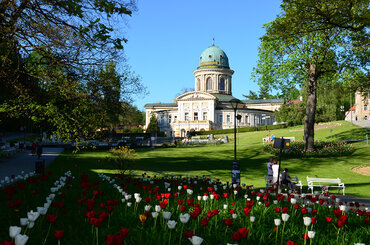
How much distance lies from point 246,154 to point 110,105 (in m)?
18.5

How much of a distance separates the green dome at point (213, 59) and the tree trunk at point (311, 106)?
240ft

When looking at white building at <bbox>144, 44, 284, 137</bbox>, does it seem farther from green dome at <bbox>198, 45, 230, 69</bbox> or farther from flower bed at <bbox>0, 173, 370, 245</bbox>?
flower bed at <bbox>0, 173, 370, 245</bbox>

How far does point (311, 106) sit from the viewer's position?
28266mm

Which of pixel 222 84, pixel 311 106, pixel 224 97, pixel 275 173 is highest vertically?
pixel 222 84

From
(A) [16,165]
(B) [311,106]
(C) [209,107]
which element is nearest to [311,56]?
(B) [311,106]

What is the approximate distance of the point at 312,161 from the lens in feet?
86.0

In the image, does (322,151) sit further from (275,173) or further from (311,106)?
(275,173)

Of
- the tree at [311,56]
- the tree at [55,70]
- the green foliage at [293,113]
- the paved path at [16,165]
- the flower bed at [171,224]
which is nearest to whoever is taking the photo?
the flower bed at [171,224]

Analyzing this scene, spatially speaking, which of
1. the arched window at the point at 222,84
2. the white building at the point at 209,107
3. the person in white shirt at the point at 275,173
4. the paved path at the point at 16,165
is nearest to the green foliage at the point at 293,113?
the white building at the point at 209,107

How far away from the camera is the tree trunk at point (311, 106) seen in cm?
2752

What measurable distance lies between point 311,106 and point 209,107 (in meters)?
58.7

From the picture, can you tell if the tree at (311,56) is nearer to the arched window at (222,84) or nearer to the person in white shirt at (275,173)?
the person in white shirt at (275,173)

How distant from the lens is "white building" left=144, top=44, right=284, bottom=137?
87062 millimetres

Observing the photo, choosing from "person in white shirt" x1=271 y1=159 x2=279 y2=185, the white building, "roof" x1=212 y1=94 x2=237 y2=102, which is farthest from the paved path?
"roof" x1=212 y1=94 x2=237 y2=102
